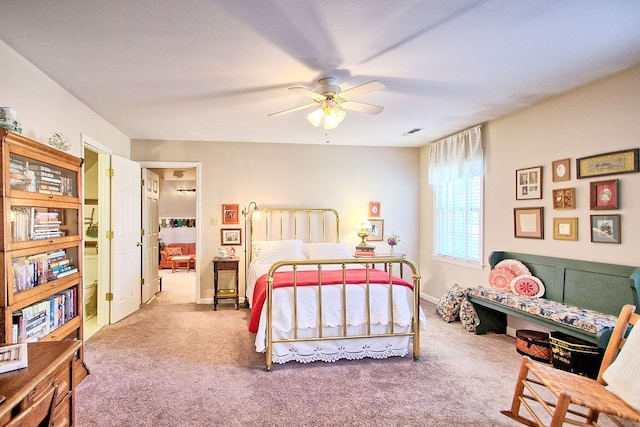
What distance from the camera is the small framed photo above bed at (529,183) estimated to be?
3.78 m

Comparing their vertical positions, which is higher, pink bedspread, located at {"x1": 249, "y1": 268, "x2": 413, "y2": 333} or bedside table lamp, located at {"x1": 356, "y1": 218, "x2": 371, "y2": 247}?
bedside table lamp, located at {"x1": 356, "y1": 218, "x2": 371, "y2": 247}

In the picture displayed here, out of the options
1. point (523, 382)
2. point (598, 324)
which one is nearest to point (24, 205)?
point (523, 382)

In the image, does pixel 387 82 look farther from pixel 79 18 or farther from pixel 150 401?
pixel 150 401

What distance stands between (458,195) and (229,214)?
3373 mm

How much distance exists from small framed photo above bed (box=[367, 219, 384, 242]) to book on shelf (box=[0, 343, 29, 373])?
16.0 ft

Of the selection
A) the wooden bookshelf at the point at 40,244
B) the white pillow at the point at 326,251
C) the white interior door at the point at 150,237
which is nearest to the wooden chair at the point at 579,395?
the wooden bookshelf at the point at 40,244

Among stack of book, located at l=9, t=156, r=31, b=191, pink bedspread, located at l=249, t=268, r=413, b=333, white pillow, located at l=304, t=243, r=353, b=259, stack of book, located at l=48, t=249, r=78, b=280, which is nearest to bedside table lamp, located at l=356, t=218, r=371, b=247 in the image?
white pillow, located at l=304, t=243, r=353, b=259

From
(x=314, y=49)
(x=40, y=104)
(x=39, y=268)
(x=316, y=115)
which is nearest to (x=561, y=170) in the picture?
(x=316, y=115)

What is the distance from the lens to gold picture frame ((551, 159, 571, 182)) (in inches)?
136

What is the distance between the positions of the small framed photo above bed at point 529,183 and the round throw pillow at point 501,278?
82 cm

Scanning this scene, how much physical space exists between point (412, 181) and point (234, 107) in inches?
133

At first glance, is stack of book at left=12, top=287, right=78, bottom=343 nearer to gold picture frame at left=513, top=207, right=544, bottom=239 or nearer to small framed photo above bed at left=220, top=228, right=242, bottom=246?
small framed photo above bed at left=220, top=228, right=242, bottom=246

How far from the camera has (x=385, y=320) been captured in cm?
339

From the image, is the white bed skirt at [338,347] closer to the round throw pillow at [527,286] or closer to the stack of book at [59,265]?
the round throw pillow at [527,286]
